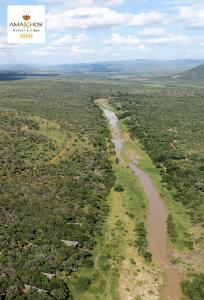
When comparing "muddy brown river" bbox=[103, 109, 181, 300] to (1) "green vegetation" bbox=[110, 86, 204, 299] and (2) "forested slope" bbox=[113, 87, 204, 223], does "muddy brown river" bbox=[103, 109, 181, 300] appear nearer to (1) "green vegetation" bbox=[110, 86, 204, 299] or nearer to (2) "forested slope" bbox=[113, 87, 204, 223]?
(1) "green vegetation" bbox=[110, 86, 204, 299]

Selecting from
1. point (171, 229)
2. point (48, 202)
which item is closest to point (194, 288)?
point (171, 229)

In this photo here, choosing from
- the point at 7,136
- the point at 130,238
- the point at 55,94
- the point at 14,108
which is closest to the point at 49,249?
the point at 130,238

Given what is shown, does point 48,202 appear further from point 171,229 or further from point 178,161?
point 178,161

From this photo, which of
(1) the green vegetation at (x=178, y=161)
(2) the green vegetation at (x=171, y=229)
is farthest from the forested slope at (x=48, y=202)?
(1) the green vegetation at (x=178, y=161)

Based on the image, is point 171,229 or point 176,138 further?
point 176,138

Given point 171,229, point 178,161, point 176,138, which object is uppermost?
point 176,138

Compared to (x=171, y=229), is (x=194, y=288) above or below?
below

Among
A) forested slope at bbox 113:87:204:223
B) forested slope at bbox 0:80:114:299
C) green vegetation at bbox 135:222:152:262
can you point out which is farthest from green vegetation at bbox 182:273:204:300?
forested slope at bbox 113:87:204:223
